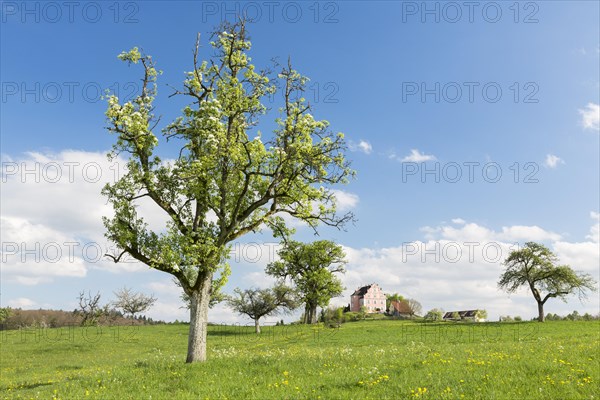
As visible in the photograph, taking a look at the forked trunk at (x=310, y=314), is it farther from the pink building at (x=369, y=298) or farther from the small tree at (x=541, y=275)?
the pink building at (x=369, y=298)

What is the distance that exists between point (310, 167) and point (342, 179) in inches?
76.5

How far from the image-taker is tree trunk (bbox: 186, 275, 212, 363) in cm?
2116

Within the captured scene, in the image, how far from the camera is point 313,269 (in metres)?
75.4

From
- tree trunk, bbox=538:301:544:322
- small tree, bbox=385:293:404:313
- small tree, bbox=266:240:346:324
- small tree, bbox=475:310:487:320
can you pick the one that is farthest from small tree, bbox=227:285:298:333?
small tree, bbox=385:293:404:313

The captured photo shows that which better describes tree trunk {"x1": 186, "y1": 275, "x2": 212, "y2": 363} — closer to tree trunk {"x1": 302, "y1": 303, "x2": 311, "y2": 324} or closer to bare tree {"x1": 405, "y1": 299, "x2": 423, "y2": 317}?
tree trunk {"x1": 302, "y1": 303, "x2": 311, "y2": 324}

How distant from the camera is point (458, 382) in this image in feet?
46.6

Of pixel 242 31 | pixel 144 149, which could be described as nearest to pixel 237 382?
pixel 144 149

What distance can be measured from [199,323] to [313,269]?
54.5 m

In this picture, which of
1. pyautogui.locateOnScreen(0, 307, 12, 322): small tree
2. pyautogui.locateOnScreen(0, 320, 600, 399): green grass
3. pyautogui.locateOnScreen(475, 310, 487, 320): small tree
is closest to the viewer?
pyautogui.locateOnScreen(0, 320, 600, 399): green grass

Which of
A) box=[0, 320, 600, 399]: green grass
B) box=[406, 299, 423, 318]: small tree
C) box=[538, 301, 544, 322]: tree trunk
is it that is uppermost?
box=[0, 320, 600, 399]: green grass

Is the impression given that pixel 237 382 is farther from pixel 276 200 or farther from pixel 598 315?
pixel 598 315

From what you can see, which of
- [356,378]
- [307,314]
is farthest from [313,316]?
[356,378]

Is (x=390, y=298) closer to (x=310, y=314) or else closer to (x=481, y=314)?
(x=481, y=314)

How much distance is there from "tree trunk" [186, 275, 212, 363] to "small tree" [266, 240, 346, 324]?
170 feet
